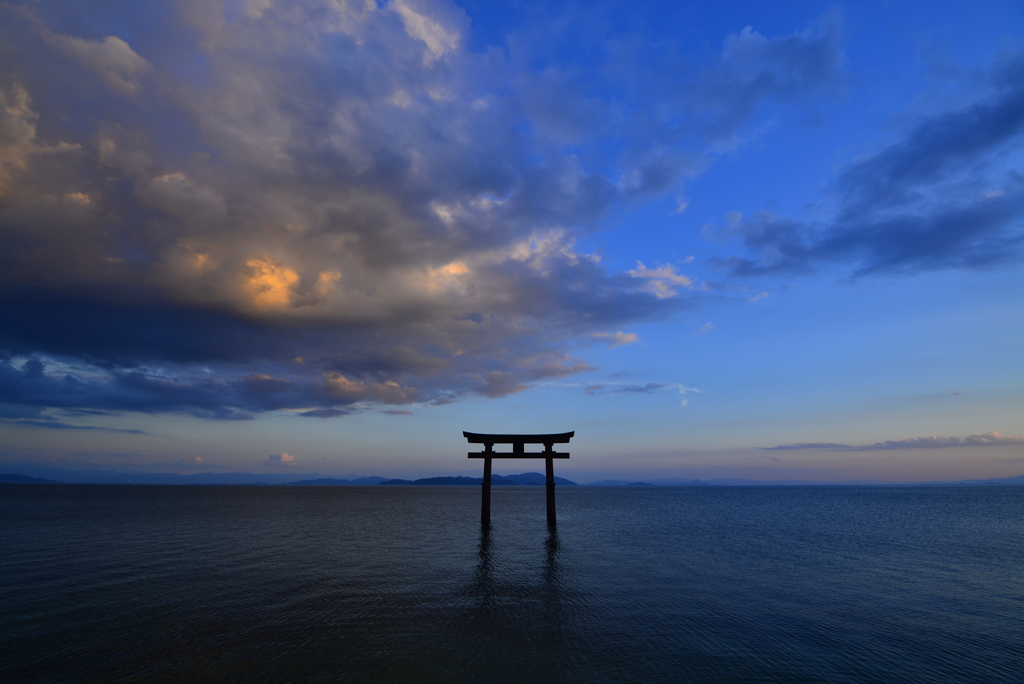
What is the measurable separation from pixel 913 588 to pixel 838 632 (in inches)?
338

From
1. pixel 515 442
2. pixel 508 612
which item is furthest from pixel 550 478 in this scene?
pixel 508 612

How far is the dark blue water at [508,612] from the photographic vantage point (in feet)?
33.4

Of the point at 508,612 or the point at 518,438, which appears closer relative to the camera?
the point at 508,612

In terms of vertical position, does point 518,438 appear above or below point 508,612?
above

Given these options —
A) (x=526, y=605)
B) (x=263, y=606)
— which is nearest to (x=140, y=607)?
(x=263, y=606)

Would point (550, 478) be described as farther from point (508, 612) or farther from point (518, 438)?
point (508, 612)

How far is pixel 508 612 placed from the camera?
14148 millimetres

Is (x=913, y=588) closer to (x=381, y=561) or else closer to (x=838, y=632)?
Answer: (x=838, y=632)

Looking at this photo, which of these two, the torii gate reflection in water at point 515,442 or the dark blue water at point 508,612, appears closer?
the dark blue water at point 508,612

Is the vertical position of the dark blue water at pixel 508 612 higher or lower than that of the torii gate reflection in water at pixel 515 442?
lower

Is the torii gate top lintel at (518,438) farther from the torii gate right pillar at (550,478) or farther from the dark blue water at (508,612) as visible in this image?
the dark blue water at (508,612)

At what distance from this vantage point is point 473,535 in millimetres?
32500

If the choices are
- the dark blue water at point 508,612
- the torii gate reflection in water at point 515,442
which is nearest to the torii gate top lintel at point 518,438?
the torii gate reflection in water at point 515,442

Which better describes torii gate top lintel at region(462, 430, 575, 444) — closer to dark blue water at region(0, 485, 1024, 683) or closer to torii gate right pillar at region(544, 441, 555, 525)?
torii gate right pillar at region(544, 441, 555, 525)
